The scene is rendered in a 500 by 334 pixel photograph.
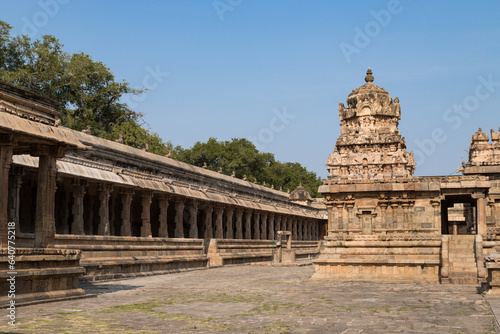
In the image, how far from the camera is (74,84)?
5059 cm

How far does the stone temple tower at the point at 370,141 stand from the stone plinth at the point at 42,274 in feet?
65.1

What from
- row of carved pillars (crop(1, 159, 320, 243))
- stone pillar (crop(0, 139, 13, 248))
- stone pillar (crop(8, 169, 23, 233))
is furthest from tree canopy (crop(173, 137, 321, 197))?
stone pillar (crop(0, 139, 13, 248))

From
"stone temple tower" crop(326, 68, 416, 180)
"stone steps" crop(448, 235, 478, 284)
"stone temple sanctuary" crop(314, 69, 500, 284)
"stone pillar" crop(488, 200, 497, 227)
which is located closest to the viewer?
"stone steps" crop(448, 235, 478, 284)

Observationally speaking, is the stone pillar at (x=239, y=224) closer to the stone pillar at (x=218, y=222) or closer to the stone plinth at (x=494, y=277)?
the stone pillar at (x=218, y=222)

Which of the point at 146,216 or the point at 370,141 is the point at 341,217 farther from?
the point at 146,216

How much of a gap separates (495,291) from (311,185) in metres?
79.0

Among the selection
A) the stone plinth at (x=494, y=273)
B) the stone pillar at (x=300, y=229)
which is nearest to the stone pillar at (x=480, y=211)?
the stone plinth at (x=494, y=273)

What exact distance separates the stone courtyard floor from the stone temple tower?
1339cm

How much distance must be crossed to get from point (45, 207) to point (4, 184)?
145 centimetres

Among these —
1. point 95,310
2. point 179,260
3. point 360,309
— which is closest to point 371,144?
point 179,260

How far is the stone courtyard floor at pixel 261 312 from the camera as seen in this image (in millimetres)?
10211

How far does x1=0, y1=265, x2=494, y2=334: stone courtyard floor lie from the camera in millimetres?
10211

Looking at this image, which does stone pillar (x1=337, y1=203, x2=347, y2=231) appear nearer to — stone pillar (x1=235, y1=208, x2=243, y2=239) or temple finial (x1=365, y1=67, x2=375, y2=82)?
temple finial (x1=365, y1=67, x2=375, y2=82)

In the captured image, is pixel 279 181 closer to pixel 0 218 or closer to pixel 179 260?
pixel 179 260
